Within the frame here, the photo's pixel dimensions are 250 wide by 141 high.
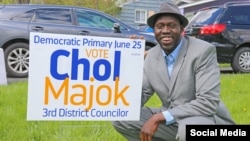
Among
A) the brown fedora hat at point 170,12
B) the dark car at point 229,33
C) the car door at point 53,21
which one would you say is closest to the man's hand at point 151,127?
the brown fedora hat at point 170,12

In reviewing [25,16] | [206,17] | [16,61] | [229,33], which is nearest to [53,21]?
[25,16]

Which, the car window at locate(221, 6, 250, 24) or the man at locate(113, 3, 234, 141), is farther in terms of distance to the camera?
the car window at locate(221, 6, 250, 24)

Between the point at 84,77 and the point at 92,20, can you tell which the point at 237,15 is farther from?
the point at 84,77

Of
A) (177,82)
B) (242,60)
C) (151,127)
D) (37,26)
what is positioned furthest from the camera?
(242,60)

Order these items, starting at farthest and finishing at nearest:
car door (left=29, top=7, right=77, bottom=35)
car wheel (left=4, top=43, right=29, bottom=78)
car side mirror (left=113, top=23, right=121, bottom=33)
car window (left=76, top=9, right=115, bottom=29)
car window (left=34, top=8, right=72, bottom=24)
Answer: car window (left=76, top=9, right=115, bottom=29), car window (left=34, top=8, right=72, bottom=24), car door (left=29, top=7, right=77, bottom=35), car wheel (left=4, top=43, right=29, bottom=78), car side mirror (left=113, top=23, right=121, bottom=33)

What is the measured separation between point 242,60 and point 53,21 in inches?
173

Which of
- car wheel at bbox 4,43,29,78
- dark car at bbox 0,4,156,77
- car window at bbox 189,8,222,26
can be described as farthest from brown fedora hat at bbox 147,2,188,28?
car window at bbox 189,8,222,26

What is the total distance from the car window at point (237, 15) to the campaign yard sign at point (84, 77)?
24.0ft

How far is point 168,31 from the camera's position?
3721mm

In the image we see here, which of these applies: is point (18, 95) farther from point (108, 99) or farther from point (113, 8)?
point (113, 8)

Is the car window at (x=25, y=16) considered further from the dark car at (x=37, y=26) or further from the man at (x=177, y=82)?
the man at (x=177, y=82)

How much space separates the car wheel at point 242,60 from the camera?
10.9 m

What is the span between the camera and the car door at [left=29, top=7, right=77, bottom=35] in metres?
9.90

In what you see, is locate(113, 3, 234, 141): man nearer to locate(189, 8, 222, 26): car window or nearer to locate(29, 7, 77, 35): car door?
locate(29, 7, 77, 35): car door
